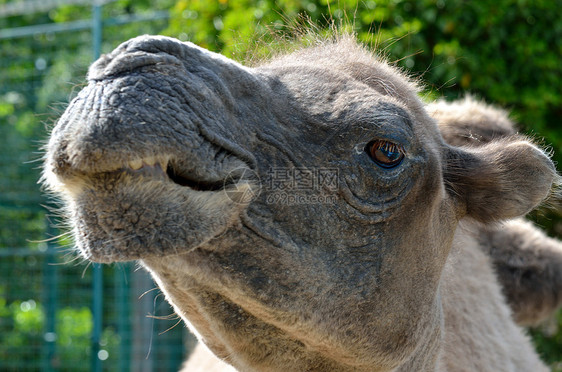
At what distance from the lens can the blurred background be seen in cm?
606

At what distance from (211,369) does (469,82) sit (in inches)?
159

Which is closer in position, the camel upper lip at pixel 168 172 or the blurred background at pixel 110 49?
the camel upper lip at pixel 168 172

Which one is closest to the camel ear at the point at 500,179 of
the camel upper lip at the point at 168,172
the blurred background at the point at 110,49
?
the blurred background at the point at 110,49

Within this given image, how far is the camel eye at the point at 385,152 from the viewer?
2691 mm

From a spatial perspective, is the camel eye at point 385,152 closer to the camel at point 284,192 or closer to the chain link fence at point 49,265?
the camel at point 284,192

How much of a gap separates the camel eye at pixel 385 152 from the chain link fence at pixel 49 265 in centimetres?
686

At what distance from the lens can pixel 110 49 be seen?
9.78 m

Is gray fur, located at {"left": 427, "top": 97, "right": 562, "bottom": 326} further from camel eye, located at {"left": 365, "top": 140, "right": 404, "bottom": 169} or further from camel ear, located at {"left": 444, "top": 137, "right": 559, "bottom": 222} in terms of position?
camel eye, located at {"left": 365, "top": 140, "right": 404, "bottom": 169}

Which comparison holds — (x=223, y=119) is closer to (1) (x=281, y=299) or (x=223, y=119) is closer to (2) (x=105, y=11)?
(1) (x=281, y=299)

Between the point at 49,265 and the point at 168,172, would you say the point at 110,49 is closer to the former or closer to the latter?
the point at 49,265

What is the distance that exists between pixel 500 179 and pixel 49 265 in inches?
351

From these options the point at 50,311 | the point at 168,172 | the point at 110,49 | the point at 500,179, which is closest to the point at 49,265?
the point at 50,311

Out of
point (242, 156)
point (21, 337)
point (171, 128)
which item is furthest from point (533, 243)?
point (21, 337)

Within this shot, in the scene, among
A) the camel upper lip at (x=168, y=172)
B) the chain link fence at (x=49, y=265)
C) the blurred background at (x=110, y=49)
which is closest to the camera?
the camel upper lip at (x=168, y=172)
